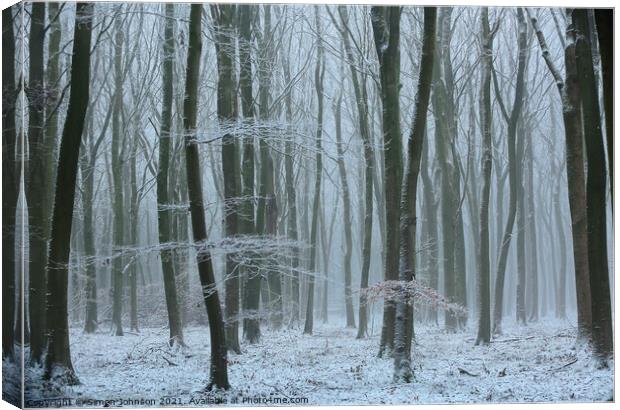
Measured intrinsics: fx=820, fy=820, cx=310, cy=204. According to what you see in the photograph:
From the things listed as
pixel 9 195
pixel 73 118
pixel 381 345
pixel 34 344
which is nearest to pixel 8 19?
pixel 73 118

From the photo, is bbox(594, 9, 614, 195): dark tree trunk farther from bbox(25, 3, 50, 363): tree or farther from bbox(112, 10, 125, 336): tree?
bbox(25, 3, 50, 363): tree

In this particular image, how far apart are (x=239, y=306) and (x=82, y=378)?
187 centimetres

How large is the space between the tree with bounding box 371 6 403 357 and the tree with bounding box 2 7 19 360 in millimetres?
4109

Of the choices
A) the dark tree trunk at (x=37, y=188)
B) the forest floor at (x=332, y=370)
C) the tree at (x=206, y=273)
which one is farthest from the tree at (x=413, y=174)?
the dark tree trunk at (x=37, y=188)

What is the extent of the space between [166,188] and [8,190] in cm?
178

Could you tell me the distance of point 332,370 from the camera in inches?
A: 359

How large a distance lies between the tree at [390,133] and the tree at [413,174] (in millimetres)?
71

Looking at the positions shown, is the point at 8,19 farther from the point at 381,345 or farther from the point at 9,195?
the point at 381,345

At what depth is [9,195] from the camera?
30.0 feet

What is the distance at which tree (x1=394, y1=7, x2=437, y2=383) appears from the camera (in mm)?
9242

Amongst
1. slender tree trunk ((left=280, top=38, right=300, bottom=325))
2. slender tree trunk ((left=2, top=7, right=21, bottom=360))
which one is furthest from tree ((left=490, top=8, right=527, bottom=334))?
slender tree trunk ((left=2, top=7, right=21, bottom=360))

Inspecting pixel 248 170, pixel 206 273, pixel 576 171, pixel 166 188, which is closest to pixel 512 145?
pixel 576 171

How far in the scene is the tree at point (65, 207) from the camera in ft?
29.1

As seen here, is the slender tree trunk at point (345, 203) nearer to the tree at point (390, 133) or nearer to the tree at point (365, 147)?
the tree at point (365, 147)
